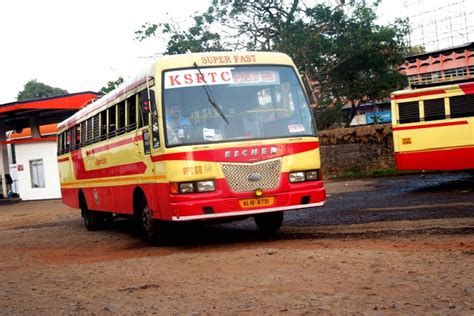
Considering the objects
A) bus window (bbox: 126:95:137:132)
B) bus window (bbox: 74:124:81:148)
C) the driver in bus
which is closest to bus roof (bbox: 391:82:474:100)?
bus window (bbox: 74:124:81:148)

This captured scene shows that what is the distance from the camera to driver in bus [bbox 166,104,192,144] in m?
9.22

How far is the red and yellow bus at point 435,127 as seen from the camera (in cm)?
1638

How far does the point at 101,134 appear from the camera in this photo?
12.9 meters

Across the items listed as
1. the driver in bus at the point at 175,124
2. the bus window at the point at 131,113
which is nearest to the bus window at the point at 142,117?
the bus window at the point at 131,113

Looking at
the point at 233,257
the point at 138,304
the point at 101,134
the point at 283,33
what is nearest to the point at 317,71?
the point at 283,33

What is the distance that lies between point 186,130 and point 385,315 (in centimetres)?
495

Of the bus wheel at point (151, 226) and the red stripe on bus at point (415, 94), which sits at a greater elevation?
the red stripe on bus at point (415, 94)

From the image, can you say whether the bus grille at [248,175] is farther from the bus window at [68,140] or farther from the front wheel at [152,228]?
the bus window at [68,140]

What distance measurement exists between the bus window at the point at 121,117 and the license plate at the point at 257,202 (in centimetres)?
322

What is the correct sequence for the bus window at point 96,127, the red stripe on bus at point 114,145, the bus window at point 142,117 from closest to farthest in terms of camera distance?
the bus window at point 142,117 < the red stripe on bus at point 114,145 < the bus window at point 96,127

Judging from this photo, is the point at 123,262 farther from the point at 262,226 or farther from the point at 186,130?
the point at 262,226

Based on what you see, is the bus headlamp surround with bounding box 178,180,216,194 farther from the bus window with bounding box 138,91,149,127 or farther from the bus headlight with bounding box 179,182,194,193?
the bus window with bounding box 138,91,149,127

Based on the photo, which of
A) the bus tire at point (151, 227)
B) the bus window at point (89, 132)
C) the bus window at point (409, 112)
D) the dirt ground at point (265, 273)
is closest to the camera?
the dirt ground at point (265, 273)

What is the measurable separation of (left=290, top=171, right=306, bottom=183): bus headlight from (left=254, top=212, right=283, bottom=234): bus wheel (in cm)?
137
